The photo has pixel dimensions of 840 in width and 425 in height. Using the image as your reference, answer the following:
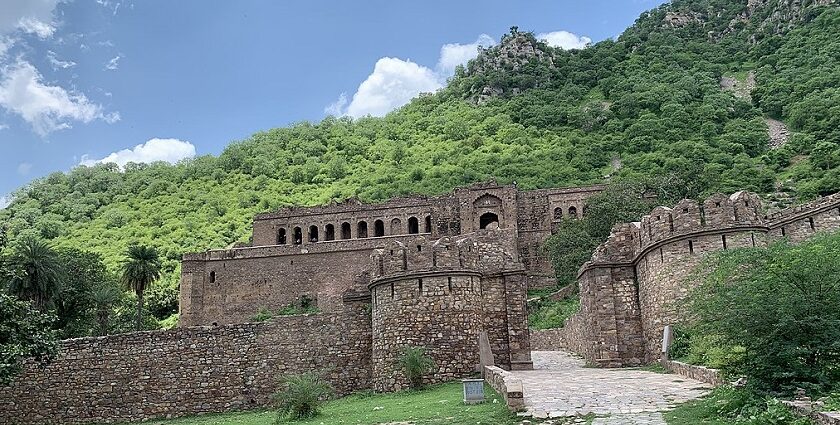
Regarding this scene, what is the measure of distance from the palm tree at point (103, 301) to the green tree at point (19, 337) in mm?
23811

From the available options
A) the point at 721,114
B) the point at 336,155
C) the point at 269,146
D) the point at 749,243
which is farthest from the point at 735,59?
the point at 749,243

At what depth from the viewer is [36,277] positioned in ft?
117

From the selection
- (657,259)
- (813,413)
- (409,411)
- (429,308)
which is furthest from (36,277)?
(813,413)

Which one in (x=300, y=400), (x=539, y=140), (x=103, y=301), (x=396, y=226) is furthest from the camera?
(x=539, y=140)

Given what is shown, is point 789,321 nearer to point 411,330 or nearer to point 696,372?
point 696,372

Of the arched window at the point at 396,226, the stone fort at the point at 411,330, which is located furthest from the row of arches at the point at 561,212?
the stone fort at the point at 411,330

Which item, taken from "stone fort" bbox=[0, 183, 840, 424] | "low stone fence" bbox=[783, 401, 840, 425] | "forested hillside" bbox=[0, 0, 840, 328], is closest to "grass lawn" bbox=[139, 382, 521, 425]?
"stone fort" bbox=[0, 183, 840, 424]

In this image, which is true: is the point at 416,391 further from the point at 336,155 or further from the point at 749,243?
the point at 336,155

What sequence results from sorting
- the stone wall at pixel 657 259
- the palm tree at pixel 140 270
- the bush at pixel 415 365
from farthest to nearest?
1. the palm tree at pixel 140 270
2. the stone wall at pixel 657 259
3. the bush at pixel 415 365

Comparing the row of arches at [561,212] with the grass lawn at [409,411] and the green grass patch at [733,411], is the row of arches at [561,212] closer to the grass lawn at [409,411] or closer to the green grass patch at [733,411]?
the grass lawn at [409,411]

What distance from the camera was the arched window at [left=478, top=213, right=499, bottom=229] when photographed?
58078 millimetres

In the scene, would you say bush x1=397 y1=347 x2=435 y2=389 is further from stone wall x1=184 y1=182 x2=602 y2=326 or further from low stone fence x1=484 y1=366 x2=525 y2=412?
stone wall x1=184 y1=182 x2=602 y2=326

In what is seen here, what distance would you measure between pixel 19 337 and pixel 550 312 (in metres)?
26.6

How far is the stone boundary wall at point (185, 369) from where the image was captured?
1800cm
